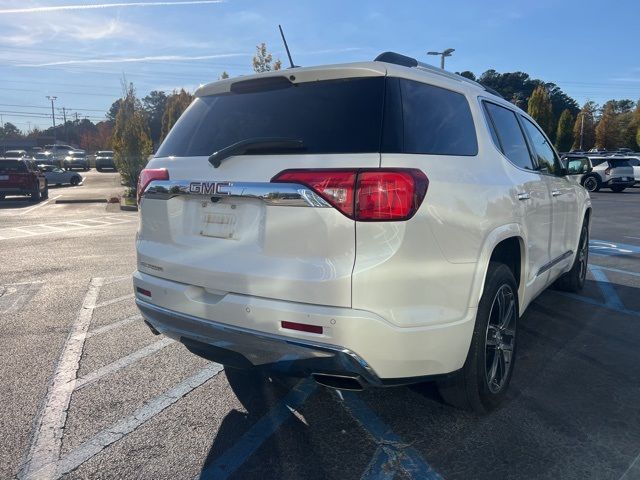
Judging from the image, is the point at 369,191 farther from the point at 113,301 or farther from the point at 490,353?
the point at 113,301

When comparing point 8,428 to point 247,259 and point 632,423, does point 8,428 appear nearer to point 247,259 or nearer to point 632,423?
point 247,259

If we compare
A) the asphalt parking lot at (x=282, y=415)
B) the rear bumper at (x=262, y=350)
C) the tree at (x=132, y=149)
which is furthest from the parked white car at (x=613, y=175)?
the rear bumper at (x=262, y=350)

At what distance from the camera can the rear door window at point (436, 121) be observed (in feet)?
8.94

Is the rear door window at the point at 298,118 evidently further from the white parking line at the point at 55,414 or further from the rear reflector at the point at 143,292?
the white parking line at the point at 55,414

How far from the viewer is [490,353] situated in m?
3.33

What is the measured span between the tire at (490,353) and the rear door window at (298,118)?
1188 mm

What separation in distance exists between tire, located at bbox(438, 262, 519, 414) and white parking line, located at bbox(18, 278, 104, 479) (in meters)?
2.10

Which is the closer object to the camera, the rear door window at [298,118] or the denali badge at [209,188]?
the rear door window at [298,118]

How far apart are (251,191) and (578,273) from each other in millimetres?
4691

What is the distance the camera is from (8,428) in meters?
3.14

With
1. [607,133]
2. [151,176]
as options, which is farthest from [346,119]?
[607,133]

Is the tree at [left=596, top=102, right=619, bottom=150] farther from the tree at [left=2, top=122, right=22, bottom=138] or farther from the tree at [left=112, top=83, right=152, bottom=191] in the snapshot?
the tree at [left=2, top=122, right=22, bottom=138]

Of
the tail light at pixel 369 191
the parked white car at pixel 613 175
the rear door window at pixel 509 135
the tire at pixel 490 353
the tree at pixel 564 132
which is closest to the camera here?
the tail light at pixel 369 191

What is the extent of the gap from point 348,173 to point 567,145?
54011mm
